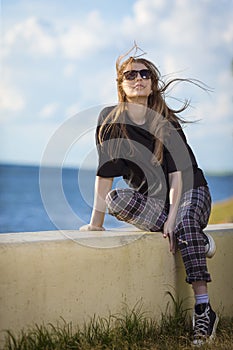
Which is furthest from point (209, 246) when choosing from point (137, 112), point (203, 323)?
point (137, 112)

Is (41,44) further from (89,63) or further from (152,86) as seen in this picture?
(152,86)

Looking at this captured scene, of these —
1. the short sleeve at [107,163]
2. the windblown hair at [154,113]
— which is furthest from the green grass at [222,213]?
the short sleeve at [107,163]

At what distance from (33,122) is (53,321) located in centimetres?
1159

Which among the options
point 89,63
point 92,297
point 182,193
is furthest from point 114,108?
point 89,63

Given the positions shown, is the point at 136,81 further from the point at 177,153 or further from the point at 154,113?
the point at 177,153

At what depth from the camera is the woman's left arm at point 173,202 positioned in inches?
111

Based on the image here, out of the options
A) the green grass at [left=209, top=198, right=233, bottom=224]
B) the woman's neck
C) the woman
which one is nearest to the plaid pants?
the woman

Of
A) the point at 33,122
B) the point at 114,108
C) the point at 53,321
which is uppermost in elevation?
the point at 33,122

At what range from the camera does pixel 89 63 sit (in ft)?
39.7

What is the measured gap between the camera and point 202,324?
2.69 m

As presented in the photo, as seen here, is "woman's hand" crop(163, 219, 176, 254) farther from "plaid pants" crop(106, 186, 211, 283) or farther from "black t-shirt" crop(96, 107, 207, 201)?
"black t-shirt" crop(96, 107, 207, 201)

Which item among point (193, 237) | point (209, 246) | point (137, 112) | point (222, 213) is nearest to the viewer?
point (193, 237)

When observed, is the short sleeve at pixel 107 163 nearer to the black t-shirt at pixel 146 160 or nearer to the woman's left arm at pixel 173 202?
the black t-shirt at pixel 146 160

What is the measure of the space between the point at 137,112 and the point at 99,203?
457 millimetres
